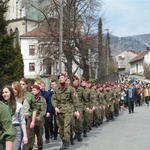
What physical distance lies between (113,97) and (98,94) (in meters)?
3.49

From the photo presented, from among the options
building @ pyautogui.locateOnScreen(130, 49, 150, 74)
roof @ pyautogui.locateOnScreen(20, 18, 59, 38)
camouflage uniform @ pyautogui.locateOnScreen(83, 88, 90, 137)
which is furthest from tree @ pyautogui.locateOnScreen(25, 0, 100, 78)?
building @ pyautogui.locateOnScreen(130, 49, 150, 74)

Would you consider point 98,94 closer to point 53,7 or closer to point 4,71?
point 4,71

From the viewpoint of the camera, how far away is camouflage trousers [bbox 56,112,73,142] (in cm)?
981

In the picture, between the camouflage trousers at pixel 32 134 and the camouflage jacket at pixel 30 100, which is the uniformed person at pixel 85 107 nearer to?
the camouflage trousers at pixel 32 134

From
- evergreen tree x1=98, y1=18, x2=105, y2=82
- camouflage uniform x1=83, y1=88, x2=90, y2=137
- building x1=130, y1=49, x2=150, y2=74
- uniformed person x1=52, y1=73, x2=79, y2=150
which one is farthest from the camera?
building x1=130, y1=49, x2=150, y2=74

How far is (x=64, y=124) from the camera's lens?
9938mm

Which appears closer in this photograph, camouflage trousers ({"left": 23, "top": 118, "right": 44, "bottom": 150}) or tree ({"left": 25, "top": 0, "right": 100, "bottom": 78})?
camouflage trousers ({"left": 23, "top": 118, "right": 44, "bottom": 150})

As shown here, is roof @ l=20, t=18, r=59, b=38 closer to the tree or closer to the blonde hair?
the tree

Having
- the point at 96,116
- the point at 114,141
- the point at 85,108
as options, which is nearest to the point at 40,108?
the point at 114,141

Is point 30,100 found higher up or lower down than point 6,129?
higher up

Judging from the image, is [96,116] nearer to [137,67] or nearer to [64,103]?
[64,103]

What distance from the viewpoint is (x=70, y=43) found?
112ft

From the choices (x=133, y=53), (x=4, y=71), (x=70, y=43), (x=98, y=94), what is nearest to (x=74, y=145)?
(x=98, y=94)

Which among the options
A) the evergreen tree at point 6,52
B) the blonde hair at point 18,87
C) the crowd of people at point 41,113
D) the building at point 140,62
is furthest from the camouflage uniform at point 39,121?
the building at point 140,62
